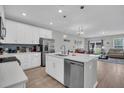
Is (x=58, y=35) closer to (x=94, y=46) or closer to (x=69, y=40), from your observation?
(x=69, y=40)

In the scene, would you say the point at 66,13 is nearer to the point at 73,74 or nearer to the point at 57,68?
the point at 57,68

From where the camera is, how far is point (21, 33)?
4043 millimetres

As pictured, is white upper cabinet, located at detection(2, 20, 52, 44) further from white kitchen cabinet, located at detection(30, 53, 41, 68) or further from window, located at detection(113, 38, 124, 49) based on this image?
window, located at detection(113, 38, 124, 49)

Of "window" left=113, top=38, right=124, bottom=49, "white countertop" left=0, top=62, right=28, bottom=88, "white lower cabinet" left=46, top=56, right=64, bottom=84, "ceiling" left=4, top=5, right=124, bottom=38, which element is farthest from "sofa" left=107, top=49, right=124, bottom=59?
"white countertop" left=0, top=62, right=28, bottom=88

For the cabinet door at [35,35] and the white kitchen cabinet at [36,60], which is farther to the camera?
the cabinet door at [35,35]

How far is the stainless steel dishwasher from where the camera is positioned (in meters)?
1.95

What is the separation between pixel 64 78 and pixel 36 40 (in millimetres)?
2999

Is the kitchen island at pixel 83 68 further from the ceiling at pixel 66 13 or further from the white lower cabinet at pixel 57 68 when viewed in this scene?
the ceiling at pixel 66 13

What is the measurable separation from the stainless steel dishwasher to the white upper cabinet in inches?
109

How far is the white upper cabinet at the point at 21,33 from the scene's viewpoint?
3640mm

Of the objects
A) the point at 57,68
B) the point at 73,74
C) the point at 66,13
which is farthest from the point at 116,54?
the point at 73,74

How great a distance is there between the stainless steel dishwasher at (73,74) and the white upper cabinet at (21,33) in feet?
9.05

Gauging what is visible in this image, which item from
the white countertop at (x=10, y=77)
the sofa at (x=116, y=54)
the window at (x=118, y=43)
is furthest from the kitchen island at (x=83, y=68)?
the window at (x=118, y=43)

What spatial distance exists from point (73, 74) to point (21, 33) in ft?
10.8
